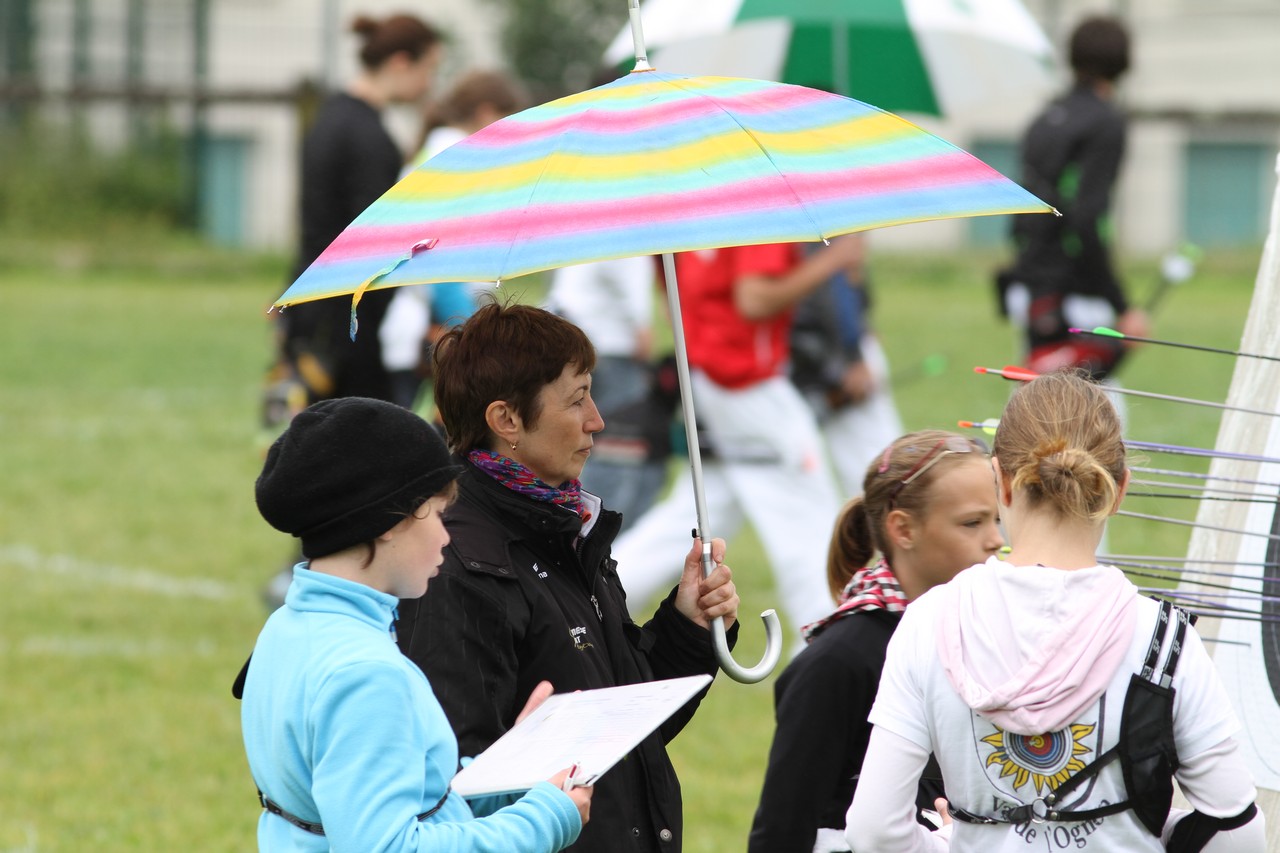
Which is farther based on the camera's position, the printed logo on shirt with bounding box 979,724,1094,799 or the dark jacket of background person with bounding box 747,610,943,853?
the dark jacket of background person with bounding box 747,610,943,853

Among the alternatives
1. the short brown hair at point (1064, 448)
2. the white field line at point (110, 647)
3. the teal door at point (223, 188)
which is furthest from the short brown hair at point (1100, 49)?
the teal door at point (223, 188)

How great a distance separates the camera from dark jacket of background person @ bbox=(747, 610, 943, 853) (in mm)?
3033

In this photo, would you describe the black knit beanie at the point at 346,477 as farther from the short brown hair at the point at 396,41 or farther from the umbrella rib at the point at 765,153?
the short brown hair at the point at 396,41

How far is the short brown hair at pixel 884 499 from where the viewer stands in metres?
3.22

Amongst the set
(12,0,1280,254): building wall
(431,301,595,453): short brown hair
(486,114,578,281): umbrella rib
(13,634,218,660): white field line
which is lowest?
(12,0,1280,254): building wall

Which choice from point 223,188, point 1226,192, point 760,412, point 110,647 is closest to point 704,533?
point 760,412

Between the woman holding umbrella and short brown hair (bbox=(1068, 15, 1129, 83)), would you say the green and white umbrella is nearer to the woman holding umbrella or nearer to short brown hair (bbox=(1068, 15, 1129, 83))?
short brown hair (bbox=(1068, 15, 1129, 83))

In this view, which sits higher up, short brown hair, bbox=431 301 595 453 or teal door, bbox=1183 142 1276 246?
short brown hair, bbox=431 301 595 453

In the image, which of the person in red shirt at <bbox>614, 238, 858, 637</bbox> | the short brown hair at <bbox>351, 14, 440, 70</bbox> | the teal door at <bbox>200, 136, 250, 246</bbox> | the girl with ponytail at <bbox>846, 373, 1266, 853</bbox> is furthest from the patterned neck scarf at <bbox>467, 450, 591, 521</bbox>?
the teal door at <bbox>200, 136, 250, 246</bbox>

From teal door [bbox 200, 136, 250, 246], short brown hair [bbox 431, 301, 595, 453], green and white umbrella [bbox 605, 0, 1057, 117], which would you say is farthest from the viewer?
teal door [bbox 200, 136, 250, 246]

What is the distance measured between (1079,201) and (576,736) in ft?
17.6

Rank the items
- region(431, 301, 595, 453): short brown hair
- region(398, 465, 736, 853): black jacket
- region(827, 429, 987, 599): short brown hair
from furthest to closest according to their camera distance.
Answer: region(827, 429, 987, 599): short brown hair, region(431, 301, 595, 453): short brown hair, region(398, 465, 736, 853): black jacket

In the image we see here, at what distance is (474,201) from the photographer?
2.71 m

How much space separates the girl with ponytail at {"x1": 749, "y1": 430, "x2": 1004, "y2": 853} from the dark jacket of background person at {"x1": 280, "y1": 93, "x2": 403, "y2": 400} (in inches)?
126
